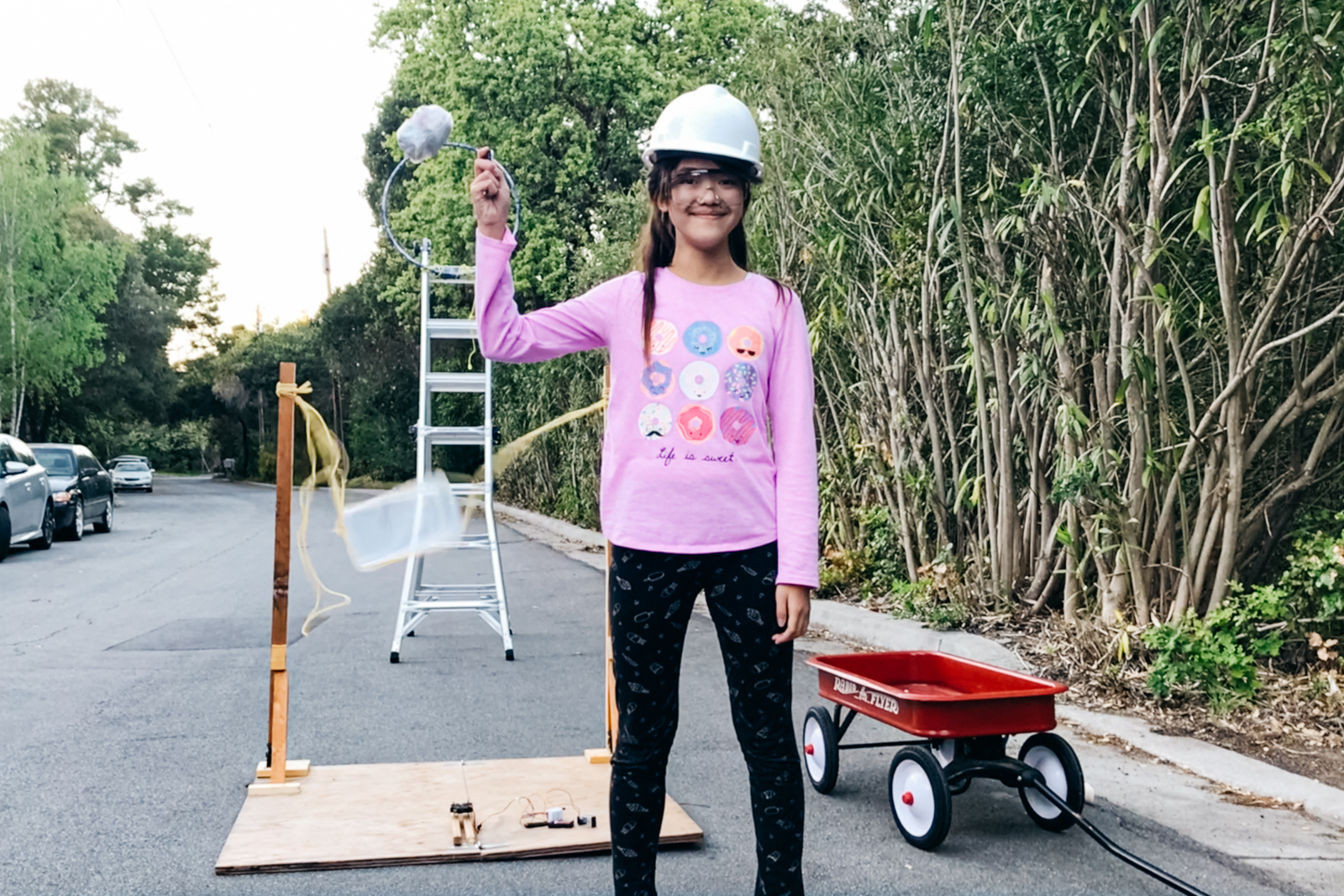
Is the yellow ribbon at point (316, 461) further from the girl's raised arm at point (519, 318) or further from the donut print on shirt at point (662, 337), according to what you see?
the donut print on shirt at point (662, 337)

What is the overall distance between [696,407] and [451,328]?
13.3 feet

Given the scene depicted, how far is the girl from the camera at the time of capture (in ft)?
8.45

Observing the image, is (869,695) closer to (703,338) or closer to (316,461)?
(703,338)

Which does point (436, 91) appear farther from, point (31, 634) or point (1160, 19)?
point (1160, 19)

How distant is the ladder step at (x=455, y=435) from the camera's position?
20.5 ft

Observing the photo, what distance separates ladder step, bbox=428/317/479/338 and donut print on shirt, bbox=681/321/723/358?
385 centimetres

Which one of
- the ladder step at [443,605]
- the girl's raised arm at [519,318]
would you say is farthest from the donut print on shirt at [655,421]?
the ladder step at [443,605]

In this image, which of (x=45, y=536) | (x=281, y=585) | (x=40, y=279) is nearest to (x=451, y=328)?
(x=281, y=585)

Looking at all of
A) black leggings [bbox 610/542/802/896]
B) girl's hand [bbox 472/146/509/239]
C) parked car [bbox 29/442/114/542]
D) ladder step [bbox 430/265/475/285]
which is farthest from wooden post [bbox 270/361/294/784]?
parked car [bbox 29/442/114/542]

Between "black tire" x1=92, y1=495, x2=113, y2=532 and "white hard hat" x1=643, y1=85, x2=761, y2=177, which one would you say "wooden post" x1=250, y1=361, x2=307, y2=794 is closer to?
"white hard hat" x1=643, y1=85, x2=761, y2=177

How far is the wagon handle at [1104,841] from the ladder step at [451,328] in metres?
3.85

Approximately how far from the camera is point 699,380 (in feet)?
8.52

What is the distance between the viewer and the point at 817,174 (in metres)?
8.17

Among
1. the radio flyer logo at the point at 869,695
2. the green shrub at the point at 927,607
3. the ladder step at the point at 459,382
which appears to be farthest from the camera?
the green shrub at the point at 927,607
